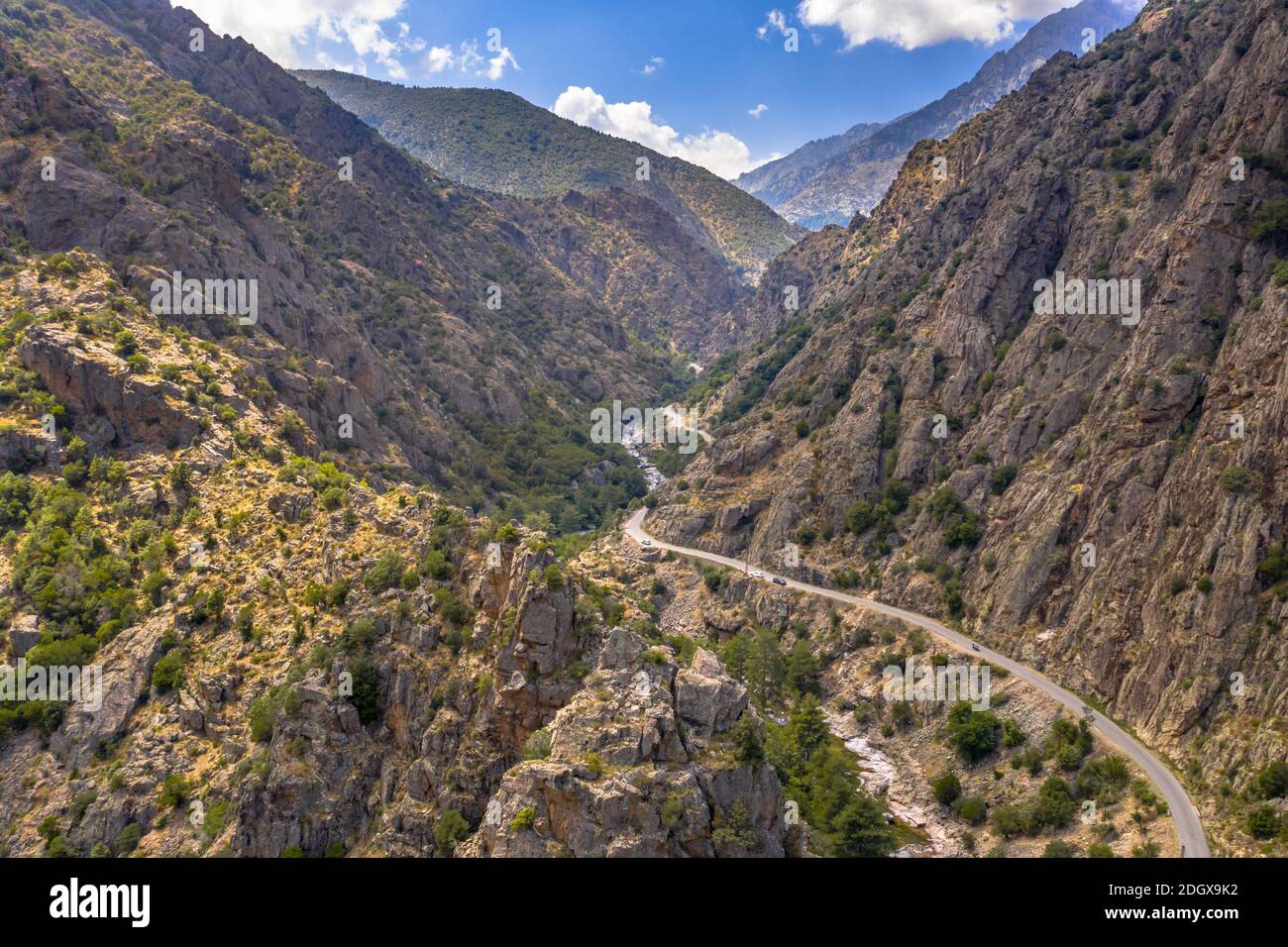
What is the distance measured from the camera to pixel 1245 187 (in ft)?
227

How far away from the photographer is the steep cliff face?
5541cm

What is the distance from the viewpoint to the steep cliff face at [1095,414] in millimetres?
55406

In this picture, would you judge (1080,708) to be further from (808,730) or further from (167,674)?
(167,674)

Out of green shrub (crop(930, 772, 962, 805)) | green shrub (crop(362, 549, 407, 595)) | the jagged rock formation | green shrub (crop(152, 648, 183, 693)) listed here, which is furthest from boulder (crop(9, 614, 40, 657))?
green shrub (crop(930, 772, 962, 805))

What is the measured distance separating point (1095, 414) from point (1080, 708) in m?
29.5

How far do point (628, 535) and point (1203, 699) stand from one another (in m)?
72.0

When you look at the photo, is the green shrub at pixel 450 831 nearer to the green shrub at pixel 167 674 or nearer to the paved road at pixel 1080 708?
the green shrub at pixel 167 674

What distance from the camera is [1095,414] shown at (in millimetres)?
73375

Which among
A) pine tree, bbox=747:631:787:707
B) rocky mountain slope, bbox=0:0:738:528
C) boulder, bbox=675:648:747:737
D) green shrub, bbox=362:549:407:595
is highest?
rocky mountain slope, bbox=0:0:738:528

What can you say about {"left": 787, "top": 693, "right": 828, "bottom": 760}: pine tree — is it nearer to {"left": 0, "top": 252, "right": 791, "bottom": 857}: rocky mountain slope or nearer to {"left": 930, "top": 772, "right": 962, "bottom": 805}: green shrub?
{"left": 930, "top": 772, "right": 962, "bottom": 805}: green shrub

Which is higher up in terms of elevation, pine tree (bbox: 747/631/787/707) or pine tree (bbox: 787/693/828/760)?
pine tree (bbox: 747/631/787/707)

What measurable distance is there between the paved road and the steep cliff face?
1450mm

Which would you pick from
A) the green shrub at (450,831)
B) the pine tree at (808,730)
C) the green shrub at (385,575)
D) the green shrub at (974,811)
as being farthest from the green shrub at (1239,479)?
the green shrub at (385,575)

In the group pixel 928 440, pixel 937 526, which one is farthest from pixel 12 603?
pixel 928 440
